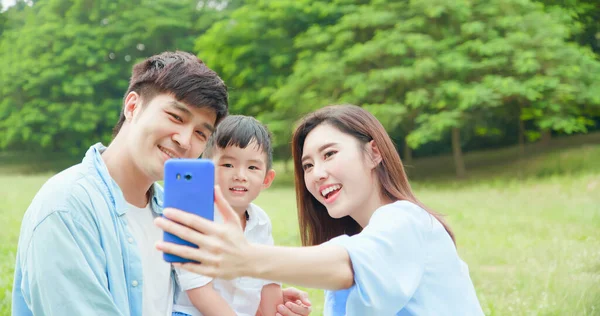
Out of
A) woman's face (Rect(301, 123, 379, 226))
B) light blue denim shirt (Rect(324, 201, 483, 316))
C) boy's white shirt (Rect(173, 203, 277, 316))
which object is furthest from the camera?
boy's white shirt (Rect(173, 203, 277, 316))

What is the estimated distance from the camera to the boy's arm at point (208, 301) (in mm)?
2494

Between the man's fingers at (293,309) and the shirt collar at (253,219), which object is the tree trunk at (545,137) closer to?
the shirt collar at (253,219)

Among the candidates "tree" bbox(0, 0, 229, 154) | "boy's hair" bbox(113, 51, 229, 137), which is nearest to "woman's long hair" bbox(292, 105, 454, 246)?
"boy's hair" bbox(113, 51, 229, 137)

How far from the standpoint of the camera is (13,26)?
24219mm

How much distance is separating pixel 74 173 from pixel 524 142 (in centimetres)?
1979

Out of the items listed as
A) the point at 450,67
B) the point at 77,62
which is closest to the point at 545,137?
the point at 450,67

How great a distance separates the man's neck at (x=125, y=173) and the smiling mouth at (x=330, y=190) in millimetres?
746

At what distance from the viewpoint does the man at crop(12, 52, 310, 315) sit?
75.1 inches

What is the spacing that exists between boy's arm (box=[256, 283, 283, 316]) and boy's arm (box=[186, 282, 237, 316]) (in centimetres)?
27

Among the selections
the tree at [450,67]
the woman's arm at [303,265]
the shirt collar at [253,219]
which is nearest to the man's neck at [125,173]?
the shirt collar at [253,219]

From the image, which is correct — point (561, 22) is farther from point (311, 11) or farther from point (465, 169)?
point (311, 11)

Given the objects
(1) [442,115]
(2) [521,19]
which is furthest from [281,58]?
(2) [521,19]

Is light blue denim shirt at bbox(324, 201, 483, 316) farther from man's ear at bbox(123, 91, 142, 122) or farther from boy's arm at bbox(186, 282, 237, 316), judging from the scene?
man's ear at bbox(123, 91, 142, 122)

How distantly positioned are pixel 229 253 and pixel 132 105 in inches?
50.8
